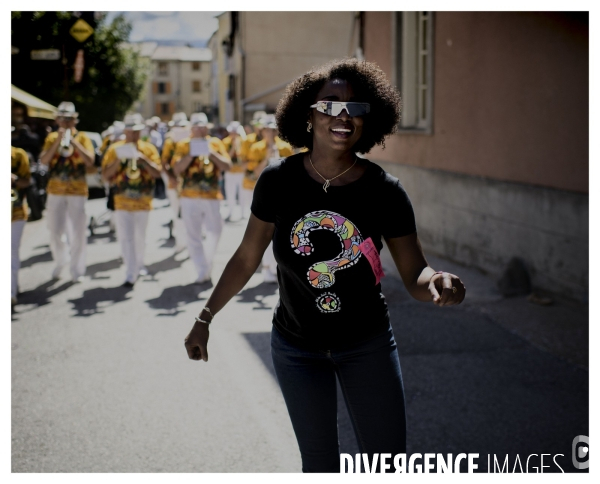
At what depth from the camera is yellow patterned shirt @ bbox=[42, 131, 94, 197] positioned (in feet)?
→ 32.7

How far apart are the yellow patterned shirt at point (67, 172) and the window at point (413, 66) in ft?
17.7

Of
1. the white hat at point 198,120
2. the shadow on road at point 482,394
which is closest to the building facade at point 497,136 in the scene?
the shadow on road at point 482,394

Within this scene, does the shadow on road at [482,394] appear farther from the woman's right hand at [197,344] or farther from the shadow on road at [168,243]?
the shadow on road at [168,243]

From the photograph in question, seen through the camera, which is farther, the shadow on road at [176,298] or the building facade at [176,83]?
the building facade at [176,83]

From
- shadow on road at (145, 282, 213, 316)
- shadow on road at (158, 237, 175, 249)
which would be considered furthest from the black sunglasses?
shadow on road at (158, 237, 175, 249)

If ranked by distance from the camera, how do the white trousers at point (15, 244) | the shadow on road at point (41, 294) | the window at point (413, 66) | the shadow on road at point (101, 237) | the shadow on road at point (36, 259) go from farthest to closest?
the shadow on road at point (101, 237) < the window at point (413, 66) < the shadow on road at point (36, 259) < the shadow on road at point (41, 294) < the white trousers at point (15, 244)

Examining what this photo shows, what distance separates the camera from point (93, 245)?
1343cm

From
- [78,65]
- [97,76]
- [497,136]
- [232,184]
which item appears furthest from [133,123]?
[97,76]

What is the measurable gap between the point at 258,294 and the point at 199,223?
1.37 m

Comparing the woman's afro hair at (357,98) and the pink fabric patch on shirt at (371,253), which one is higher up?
the woman's afro hair at (357,98)

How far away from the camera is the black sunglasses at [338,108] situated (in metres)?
2.96

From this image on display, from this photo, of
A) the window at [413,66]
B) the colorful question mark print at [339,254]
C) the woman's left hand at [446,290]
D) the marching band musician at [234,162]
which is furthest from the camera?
the marching band musician at [234,162]

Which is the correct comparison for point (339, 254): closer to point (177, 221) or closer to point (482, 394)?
point (482, 394)
